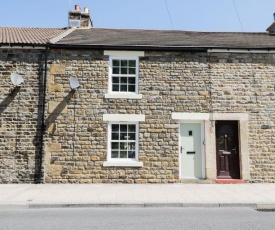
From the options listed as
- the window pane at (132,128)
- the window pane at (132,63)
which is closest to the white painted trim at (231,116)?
the window pane at (132,128)

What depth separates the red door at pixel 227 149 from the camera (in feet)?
35.6

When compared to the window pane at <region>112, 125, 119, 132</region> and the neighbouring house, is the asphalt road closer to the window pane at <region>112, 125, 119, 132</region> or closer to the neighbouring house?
the neighbouring house

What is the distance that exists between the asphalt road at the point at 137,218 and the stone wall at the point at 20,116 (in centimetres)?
394

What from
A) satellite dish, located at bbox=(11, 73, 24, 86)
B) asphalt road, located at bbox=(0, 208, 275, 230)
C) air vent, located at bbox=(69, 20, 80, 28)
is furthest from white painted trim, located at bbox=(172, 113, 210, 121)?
air vent, located at bbox=(69, 20, 80, 28)

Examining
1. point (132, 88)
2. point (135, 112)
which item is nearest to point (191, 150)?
point (135, 112)

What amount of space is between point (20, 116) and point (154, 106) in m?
5.19

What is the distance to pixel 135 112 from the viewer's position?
1073cm

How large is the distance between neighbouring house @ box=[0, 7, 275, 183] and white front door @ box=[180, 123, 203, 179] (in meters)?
0.04

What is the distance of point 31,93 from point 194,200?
728 centimetres

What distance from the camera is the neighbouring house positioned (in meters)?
10.4

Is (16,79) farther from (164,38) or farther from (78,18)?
(164,38)

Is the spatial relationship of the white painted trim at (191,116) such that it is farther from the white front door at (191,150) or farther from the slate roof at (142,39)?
the slate roof at (142,39)

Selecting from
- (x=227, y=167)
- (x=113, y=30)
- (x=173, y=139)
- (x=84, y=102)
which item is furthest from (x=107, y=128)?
(x=113, y=30)

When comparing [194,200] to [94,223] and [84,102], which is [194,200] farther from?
[84,102]
